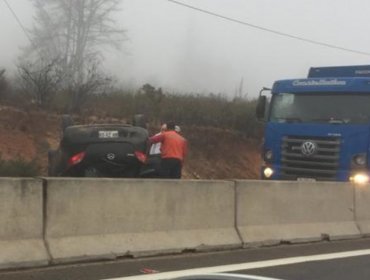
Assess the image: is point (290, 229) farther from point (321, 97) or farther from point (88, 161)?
point (321, 97)

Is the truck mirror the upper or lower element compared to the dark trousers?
upper

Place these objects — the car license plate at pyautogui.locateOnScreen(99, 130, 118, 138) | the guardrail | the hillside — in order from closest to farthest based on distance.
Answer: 1. the guardrail
2. the car license plate at pyautogui.locateOnScreen(99, 130, 118, 138)
3. the hillside

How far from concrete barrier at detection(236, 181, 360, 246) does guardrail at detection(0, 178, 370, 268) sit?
0.05 ft

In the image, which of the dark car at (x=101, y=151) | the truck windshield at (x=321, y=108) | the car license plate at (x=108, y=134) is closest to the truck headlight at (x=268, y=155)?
the truck windshield at (x=321, y=108)

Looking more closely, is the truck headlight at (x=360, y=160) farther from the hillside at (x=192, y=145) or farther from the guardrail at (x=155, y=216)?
the hillside at (x=192, y=145)

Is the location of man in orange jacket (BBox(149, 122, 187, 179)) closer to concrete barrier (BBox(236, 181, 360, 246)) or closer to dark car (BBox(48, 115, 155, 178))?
dark car (BBox(48, 115, 155, 178))

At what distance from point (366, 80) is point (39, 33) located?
33400 millimetres

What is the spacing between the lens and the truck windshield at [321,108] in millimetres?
14562

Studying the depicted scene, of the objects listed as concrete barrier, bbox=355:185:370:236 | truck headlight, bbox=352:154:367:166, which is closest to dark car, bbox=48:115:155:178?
concrete barrier, bbox=355:185:370:236

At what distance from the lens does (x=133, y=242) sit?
8.81 metres

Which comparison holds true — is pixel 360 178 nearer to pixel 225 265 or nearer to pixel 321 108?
pixel 321 108

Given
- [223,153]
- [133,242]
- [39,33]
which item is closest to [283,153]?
[133,242]

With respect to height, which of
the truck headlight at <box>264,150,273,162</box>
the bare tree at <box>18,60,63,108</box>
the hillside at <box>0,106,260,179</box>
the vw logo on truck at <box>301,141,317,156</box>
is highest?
the bare tree at <box>18,60,63,108</box>

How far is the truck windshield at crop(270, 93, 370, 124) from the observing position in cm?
1456
